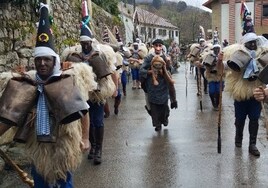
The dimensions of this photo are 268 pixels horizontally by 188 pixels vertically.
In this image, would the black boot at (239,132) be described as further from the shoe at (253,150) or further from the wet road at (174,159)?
the shoe at (253,150)

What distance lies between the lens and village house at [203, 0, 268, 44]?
40375 millimetres

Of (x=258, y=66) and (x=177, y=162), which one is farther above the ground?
(x=258, y=66)

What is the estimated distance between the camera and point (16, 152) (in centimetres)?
643

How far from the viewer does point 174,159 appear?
6.62 metres

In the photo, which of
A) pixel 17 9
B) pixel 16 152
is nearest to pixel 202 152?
pixel 16 152

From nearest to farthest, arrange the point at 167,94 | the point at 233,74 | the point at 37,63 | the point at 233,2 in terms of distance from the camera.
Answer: the point at 37,63 < the point at 233,74 < the point at 167,94 < the point at 233,2

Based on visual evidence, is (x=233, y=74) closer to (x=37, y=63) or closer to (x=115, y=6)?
(x=37, y=63)

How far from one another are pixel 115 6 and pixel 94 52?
688 inches

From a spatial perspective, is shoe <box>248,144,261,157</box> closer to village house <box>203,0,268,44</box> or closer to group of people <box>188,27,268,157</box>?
group of people <box>188,27,268,157</box>

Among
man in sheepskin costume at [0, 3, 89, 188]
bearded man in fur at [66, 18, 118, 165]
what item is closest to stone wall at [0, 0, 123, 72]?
bearded man in fur at [66, 18, 118, 165]

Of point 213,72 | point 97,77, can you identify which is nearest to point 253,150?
point 97,77

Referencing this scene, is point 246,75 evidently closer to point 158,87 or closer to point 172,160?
point 172,160

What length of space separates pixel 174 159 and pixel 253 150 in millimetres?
1182

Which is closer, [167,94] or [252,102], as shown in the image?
[252,102]
